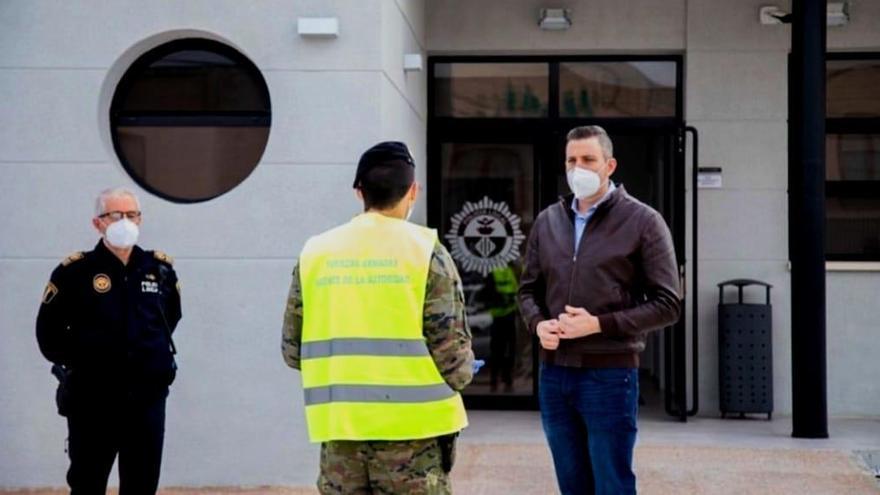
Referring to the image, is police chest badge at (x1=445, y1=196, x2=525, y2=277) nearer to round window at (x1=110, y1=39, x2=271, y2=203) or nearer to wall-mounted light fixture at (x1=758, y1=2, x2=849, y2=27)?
wall-mounted light fixture at (x1=758, y1=2, x2=849, y2=27)

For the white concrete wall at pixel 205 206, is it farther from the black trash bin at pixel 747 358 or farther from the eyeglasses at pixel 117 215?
the black trash bin at pixel 747 358

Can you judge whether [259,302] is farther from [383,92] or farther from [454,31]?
[454,31]

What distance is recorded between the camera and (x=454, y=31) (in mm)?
10359

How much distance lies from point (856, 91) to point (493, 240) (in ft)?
11.0

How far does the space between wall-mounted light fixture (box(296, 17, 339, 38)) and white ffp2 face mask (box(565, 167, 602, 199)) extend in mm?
2629

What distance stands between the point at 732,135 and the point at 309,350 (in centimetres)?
710

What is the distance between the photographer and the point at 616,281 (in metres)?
4.82

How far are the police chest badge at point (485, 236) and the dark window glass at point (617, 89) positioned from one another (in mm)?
1018

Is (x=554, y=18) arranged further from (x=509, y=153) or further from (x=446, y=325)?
(x=446, y=325)

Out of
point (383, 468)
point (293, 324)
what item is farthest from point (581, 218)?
point (383, 468)

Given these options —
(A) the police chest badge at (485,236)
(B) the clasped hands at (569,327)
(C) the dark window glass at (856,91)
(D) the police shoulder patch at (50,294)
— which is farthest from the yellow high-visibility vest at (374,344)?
(C) the dark window glass at (856,91)

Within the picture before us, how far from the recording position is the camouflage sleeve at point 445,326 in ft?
12.4

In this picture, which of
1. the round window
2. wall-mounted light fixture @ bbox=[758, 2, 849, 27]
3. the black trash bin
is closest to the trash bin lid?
the black trash bin

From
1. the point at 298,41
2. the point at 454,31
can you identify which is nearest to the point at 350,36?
the point at 298,41
